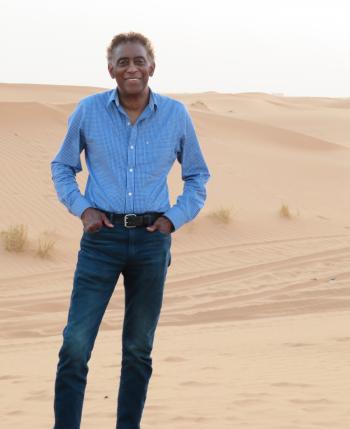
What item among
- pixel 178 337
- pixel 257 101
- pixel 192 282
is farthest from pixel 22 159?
pixel 257 101

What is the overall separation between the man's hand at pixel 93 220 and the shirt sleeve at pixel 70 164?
0.23 ft

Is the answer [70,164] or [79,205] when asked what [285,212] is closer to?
[70,164]

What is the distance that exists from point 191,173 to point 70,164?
55 cm

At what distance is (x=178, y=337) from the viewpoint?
831cm

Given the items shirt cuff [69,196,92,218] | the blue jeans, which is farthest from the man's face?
the blue jeans

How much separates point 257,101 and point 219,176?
31.2 metres

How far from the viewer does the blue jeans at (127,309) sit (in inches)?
154

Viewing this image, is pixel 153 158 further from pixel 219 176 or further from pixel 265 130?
pixel 265 130

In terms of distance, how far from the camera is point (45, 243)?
12.2m

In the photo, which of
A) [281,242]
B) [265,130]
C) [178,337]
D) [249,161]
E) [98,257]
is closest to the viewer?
[98,257]

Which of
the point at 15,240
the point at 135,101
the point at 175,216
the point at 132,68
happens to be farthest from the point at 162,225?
the point at 15,240

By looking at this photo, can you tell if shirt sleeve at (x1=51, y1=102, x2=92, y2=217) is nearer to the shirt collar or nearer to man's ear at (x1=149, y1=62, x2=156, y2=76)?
the shirt collar

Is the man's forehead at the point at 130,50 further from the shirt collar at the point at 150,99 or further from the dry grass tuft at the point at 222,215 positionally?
the dry grass tuft at the point at 222,215

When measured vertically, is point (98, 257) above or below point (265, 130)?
above
